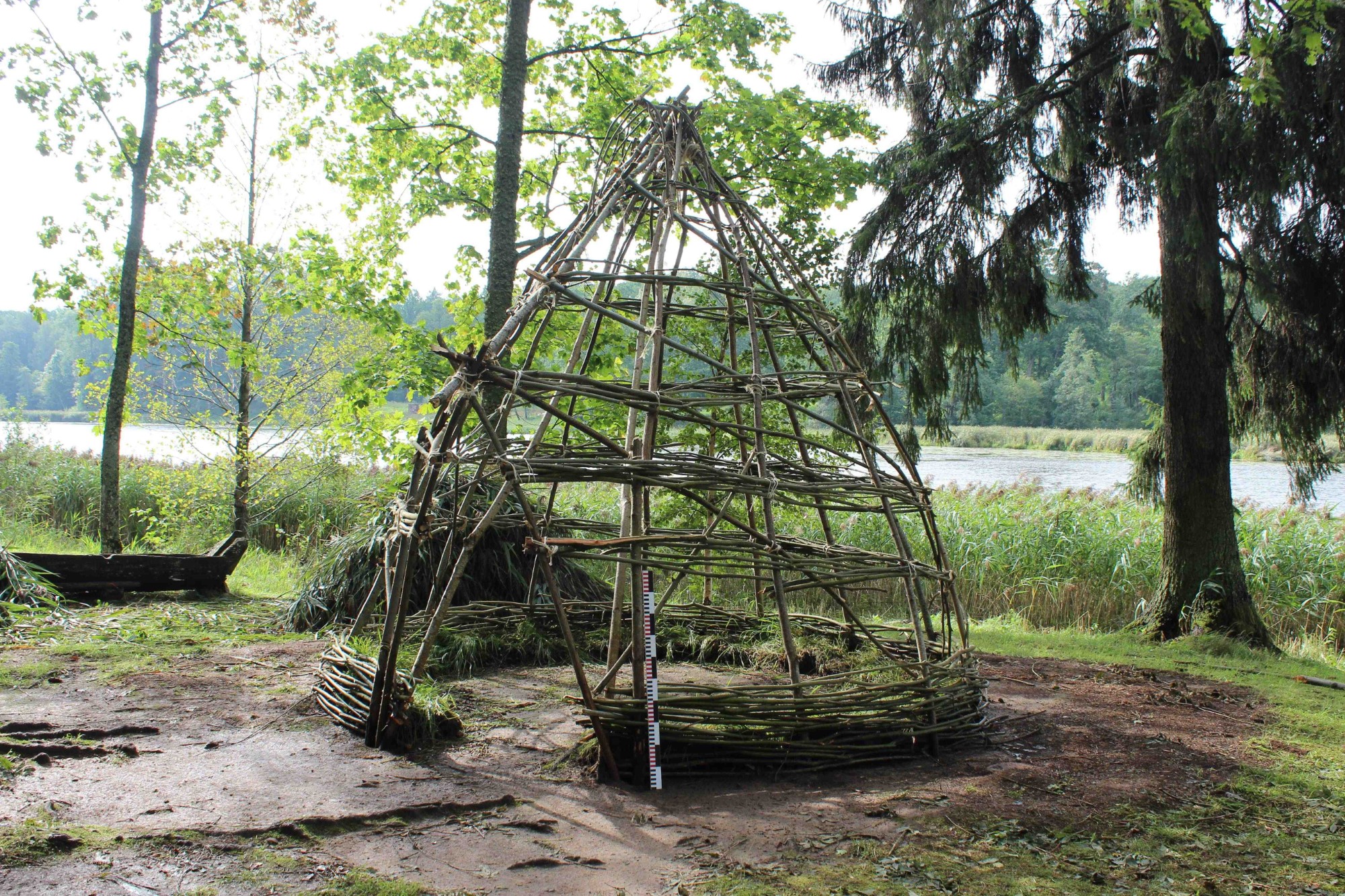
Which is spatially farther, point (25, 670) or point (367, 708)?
point (25, 670)

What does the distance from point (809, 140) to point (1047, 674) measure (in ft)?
19.2

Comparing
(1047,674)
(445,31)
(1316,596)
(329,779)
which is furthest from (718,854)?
(445,31)

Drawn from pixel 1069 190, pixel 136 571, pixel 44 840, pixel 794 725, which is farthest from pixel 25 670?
pixel 1069 190

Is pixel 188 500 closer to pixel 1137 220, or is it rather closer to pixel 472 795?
pixel 472 795

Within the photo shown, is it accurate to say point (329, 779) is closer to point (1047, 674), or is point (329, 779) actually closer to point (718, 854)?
point (718, 854)

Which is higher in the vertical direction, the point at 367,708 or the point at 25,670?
the point at 367,708

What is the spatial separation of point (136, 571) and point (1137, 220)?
839cm

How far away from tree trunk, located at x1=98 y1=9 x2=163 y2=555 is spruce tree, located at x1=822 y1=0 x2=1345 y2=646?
6.17 meters

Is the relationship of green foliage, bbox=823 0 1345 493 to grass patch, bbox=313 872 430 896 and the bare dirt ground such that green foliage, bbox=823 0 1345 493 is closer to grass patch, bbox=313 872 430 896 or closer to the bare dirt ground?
the bare dirt ground

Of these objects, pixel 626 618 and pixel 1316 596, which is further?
pixel 1316 596

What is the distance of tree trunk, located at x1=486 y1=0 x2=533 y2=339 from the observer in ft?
24.9

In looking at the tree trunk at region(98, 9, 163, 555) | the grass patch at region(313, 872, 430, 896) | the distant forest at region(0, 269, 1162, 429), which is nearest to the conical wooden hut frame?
the grass patch at region(313, 872, 430, 896)

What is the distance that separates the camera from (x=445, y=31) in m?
9.61

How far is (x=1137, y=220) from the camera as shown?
22.8 feet
